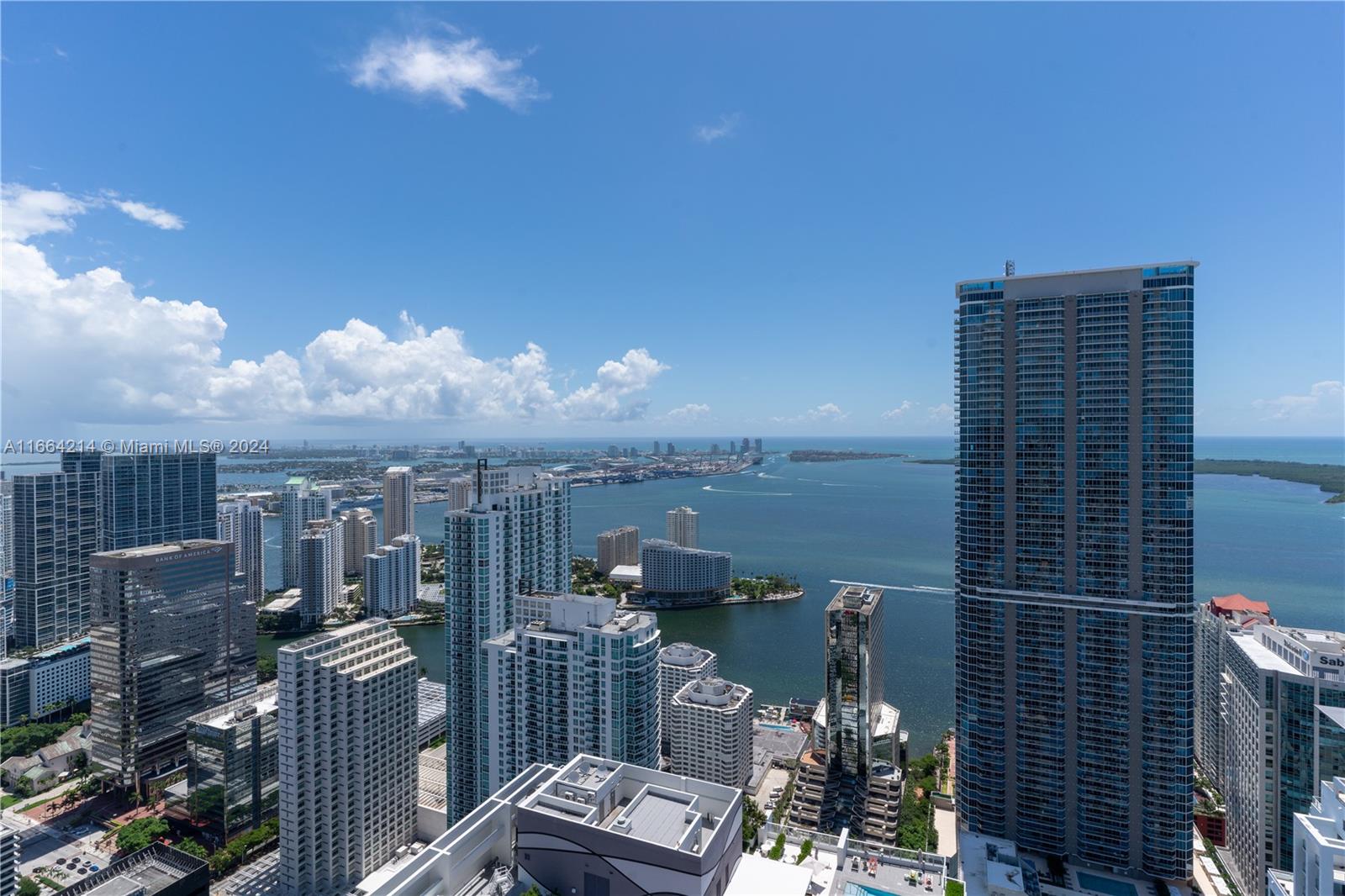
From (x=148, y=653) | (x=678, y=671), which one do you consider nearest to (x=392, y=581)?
(x=148, y=653)

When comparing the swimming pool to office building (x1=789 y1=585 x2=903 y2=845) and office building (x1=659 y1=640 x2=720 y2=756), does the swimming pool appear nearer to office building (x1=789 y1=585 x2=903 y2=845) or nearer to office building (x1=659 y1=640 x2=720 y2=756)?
office building (x1=789 y1=585 x2=903 y2=845)

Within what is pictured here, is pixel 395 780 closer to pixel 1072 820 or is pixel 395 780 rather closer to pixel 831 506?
pixel 1072 820

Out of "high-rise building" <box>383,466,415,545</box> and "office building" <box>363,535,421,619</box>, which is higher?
"high-rise building" <box>383,466,415,545</box>

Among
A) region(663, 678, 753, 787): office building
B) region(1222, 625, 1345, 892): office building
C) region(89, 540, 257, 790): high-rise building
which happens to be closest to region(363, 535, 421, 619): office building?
region(89, 540, 257, 790): high-rise building

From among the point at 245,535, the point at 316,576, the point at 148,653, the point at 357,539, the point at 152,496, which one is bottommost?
the point at 316,576

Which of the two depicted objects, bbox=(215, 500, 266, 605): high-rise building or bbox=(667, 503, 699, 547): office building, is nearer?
bbox=(215, 500, 266, 605): high-rise building

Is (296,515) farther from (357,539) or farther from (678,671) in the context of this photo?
(678,671)
